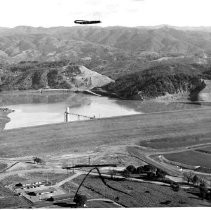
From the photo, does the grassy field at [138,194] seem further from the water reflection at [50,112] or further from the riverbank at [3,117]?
the riverbank at [3,117]

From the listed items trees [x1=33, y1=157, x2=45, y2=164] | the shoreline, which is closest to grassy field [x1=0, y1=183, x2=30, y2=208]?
trees [x1=33, y1=157, x2=45, y2=164]

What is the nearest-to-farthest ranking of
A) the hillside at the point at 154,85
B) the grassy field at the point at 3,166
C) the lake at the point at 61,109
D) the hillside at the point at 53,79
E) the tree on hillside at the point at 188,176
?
the tree on hillside at the point at 188,176
the grassy field at the point at 3,166
the lake at the point at 61,109
the hillside at the point at 154,85
the hillside at the point at 53,79

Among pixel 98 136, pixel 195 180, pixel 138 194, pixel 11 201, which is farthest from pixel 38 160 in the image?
pixel 195 180

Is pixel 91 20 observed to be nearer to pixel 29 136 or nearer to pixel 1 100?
pixel 29 136

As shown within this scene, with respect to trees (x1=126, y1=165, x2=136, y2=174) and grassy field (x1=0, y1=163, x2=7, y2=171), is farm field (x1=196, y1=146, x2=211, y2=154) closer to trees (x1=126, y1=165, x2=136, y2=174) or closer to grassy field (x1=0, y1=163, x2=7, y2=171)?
trees (x1=126, y1=165, x2=136, y2=174)

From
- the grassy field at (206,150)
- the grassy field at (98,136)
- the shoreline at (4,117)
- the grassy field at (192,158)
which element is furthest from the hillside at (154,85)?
the grassy field at (206,150)

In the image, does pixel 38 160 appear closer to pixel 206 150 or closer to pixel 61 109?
pixel 206 150

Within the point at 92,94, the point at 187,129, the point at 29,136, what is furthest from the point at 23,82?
the point at 187,129
